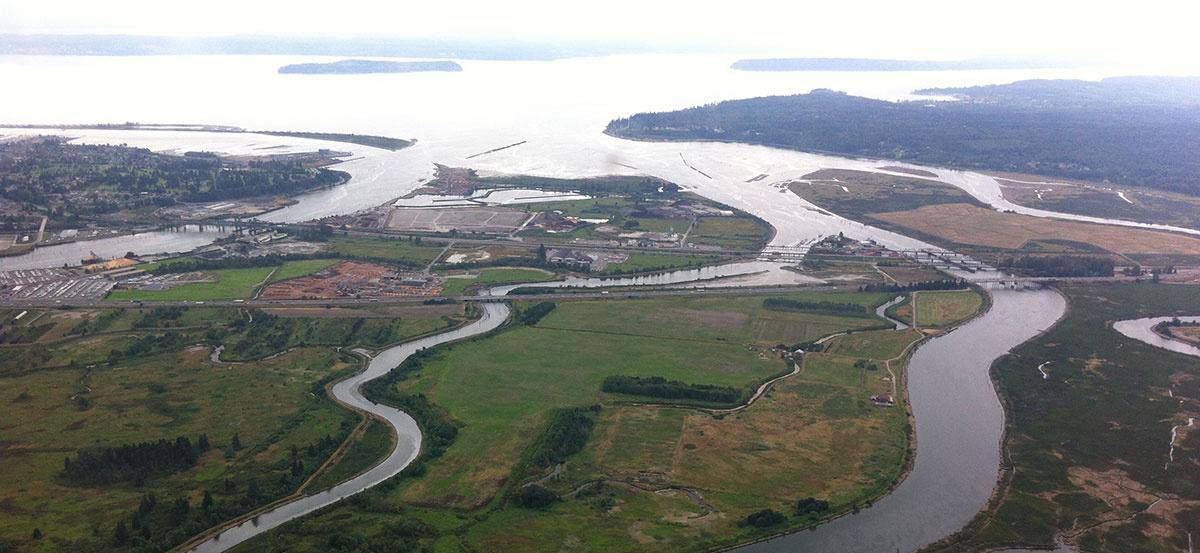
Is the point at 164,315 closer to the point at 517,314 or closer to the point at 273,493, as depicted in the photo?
the point at 517,314

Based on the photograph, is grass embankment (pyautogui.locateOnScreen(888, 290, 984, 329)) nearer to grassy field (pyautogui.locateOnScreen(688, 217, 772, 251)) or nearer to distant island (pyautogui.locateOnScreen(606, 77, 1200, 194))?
grassy field (pyautogui.locateOnScreen(688, 217, 772, 251))

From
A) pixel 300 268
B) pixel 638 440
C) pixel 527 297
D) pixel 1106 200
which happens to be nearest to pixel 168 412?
pixel 638 440

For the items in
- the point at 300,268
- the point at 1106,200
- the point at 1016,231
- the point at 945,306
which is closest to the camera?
the point at 945,306

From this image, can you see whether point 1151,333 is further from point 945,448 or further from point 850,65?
point 850,65

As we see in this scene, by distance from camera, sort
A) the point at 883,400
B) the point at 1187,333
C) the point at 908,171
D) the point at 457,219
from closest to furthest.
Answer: the point at 883,400
the point at 1187,333
the point at 457,219
the point at 908,171

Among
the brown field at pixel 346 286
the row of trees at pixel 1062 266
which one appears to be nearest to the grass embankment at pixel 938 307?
the row of trees at pixel 1062 266

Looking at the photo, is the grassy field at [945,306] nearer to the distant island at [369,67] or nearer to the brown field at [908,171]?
the brown field at [908,171]
